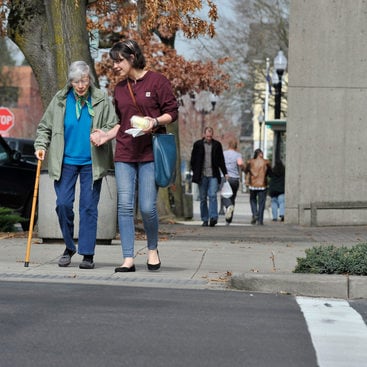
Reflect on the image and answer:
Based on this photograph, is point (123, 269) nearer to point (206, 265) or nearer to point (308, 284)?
point (206, 265)

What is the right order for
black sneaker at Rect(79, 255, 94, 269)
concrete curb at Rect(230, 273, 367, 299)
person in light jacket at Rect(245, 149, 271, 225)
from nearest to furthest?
concrete curb at Rect(230, 273, 367, 299)
black sneaker at Rect(79, 255, 94, 269)
person in light jacket at Rect(245, 149, 271, 225)

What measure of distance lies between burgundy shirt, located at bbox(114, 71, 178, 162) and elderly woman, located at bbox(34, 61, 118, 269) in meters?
0.27

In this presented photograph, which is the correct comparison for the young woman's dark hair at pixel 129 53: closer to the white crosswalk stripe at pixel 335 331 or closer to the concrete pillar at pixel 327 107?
the white crosswalk stripe at pixel 335 331

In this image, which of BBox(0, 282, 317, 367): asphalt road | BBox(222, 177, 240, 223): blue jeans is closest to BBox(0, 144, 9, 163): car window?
BBox(222, 177, 240, 223): blue jeans

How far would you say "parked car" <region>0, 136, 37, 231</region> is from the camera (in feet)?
59.1

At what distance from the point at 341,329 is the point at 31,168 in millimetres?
11758

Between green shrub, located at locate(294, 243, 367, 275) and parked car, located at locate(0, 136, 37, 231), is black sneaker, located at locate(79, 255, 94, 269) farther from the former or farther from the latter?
parked car, located at locate(0, 136, 37, 231)

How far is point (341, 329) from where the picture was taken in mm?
6965

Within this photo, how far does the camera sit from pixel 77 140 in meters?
9.92

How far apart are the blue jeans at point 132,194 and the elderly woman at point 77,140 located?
33 cm

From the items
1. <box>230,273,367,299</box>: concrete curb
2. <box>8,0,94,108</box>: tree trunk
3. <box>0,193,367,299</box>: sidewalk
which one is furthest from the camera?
<box>8,0,94,108</box>: tree trunk

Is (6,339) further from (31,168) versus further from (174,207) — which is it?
(174,207)

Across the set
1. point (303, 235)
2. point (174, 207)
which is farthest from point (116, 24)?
point (303, 235)

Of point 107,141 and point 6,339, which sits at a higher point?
point 107,141
